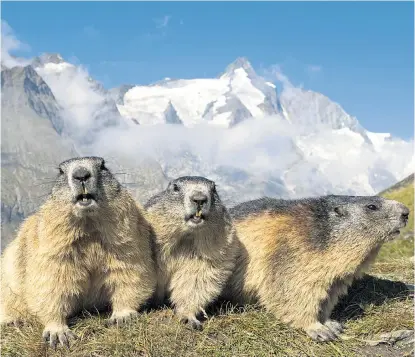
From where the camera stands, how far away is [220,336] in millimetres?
8125

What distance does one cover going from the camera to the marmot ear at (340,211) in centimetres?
906

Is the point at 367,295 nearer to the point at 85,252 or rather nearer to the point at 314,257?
the point at 314,257

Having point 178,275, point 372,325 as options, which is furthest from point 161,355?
point 372,325

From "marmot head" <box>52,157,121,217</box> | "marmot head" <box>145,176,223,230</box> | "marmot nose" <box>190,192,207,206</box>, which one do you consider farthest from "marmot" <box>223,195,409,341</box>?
"marmot head" <box>52,157,121,217</box>

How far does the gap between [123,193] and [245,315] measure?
9.80 feet

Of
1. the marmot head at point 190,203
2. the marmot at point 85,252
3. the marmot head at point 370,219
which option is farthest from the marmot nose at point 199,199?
the marmot head at point 370,219

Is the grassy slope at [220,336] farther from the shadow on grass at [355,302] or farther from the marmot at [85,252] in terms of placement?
the marmot at [85,252]

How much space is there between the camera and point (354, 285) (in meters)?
10.5

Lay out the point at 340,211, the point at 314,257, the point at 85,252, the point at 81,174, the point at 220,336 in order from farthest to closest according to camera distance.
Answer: the point at 340,211 → the point at 314,257 → the point at 220,336 → the point at 85,252 → the point at 81,174

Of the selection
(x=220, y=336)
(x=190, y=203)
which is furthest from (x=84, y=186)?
(x=220, y=336)

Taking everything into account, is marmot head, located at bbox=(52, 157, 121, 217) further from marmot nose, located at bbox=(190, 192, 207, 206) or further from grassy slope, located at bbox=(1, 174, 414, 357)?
grassy slope, located at bbox=(1, 174, 414, 357)

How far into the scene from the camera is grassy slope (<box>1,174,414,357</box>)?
7543mm

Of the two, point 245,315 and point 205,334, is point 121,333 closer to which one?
point 205,334

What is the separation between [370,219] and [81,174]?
16.2 ft
